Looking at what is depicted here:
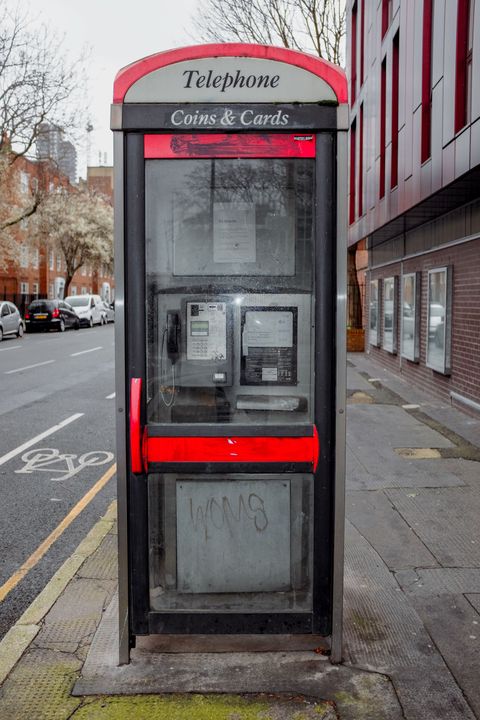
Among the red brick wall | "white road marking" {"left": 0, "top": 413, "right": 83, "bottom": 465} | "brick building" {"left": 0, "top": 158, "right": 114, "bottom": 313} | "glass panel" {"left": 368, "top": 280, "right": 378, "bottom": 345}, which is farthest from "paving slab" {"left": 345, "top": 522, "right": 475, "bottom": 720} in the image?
"brick building" {"left": 0, "top": 158, "right": 114, "bottom": 313}

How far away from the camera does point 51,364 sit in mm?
18922

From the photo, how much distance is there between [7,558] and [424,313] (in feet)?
36.4

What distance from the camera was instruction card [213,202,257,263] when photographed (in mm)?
4012

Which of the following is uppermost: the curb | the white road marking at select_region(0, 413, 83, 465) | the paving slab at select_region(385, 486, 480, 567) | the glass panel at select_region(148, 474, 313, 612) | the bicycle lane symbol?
the glass panel at select_region(148, 474, 313, 612)

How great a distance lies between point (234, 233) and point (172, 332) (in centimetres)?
71

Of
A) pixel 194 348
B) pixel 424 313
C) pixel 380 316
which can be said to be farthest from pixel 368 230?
pixel 194 348

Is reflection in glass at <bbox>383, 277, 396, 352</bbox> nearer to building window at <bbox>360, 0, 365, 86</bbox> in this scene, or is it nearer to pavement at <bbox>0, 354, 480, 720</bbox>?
building window at <bbox>360, 0, 365, 86</bbox>

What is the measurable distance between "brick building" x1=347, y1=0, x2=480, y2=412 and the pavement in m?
5.95

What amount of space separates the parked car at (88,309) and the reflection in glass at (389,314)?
26836mm

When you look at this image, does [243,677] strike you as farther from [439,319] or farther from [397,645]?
[439,319]

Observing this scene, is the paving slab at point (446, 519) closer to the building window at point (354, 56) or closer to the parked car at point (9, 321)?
the building window at point (354, 56)

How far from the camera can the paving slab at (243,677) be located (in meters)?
3.29

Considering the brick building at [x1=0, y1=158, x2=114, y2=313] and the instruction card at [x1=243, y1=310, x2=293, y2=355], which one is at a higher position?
the brick building at [x1=0, y1=158, x2=114, y2=313]

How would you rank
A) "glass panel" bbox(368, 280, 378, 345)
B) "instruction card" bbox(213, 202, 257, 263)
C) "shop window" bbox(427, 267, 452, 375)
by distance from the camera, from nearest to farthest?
"instruction card" bbox(213, 202, 257, 263), "shop window" bbox(427, 267, 452, 375), "glass panel" bbox(368, 280, 378, 345)
